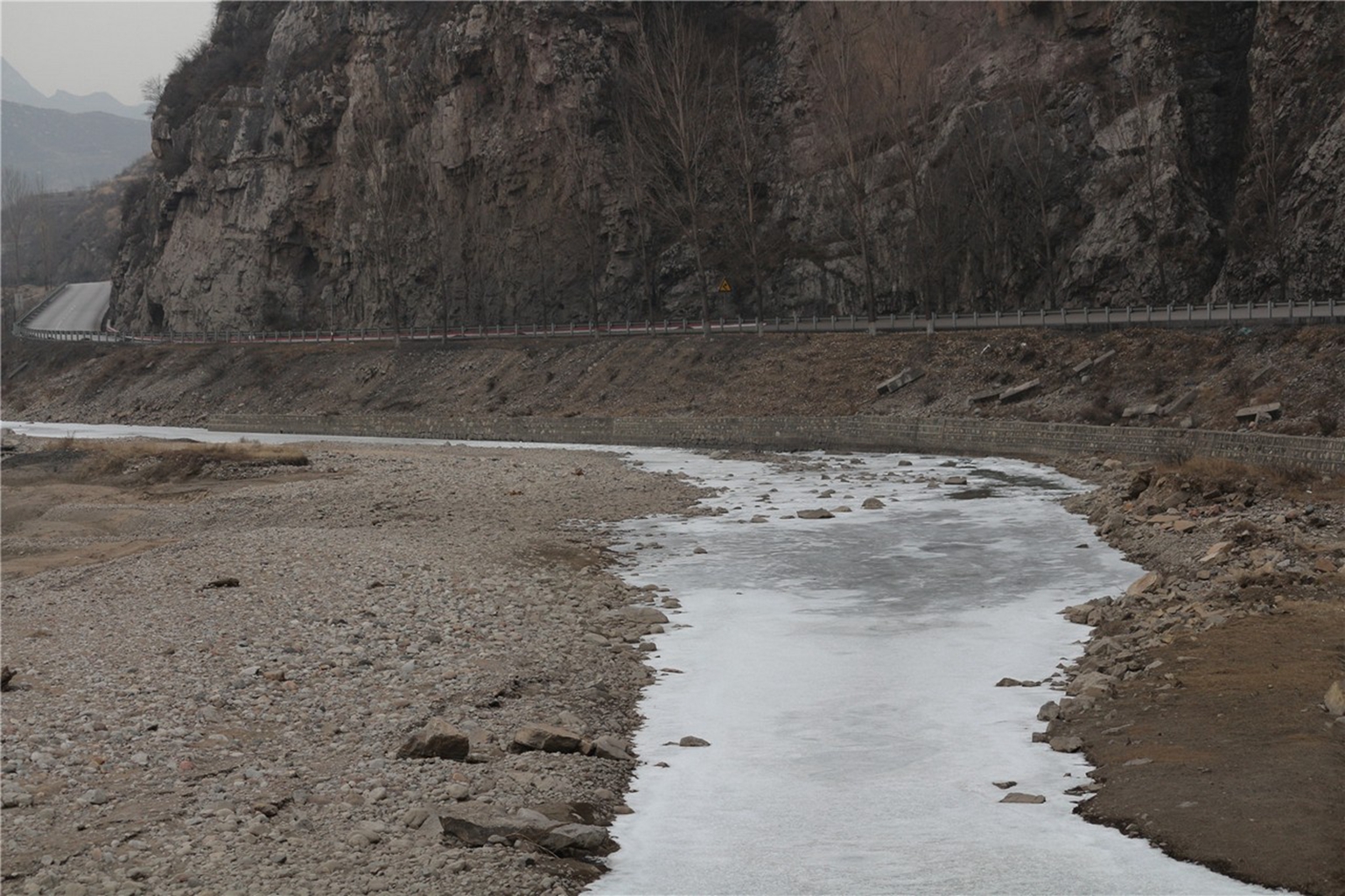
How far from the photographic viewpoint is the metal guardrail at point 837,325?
51844mm

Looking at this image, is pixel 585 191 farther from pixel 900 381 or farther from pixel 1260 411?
pixel 1260 411

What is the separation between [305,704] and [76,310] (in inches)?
5766

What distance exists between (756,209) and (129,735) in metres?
81.2

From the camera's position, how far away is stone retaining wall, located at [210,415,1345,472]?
36844 mm

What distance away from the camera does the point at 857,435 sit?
54.6 m

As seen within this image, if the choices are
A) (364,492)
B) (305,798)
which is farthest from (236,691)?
(364,492)

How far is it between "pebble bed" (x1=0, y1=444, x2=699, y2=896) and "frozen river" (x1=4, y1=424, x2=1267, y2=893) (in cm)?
91

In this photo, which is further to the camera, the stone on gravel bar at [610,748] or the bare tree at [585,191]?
the bare tree at [585,191]

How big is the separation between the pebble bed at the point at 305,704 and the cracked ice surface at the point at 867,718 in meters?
0.93

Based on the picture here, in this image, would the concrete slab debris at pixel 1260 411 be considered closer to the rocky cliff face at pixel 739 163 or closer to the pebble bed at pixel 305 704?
the rocky cliff face at pixel 739 163

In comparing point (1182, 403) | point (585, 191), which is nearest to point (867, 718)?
point (1182, 403)

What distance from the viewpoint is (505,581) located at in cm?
2433

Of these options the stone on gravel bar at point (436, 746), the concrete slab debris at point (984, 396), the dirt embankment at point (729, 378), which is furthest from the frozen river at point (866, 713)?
the concrete slab debris at point (984, 396)

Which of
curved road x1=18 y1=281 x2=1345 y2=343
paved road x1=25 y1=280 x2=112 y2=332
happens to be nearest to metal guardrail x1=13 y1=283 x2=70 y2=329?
paved road x1=25 y1=280 x2=112 y2=332
